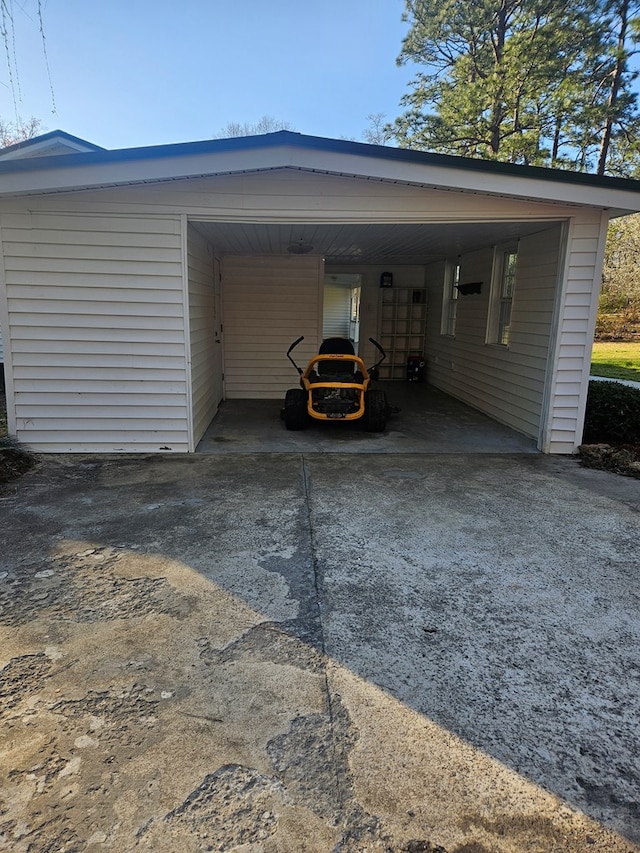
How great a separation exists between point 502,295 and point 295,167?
394 centimetres

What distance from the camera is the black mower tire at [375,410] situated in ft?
20.6

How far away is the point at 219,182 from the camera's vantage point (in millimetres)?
4902

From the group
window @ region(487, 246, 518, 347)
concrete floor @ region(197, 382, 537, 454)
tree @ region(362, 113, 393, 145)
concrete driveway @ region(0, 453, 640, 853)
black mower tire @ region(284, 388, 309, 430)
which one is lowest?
concrete driveway @ region(0, 453, 640, 853)

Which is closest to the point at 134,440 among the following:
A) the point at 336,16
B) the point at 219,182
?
the point at 219,182

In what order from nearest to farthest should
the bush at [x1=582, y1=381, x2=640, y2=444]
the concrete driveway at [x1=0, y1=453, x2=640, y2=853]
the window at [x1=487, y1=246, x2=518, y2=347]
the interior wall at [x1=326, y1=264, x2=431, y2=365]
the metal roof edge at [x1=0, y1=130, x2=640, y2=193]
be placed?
the concrete driveway at [x1=0, y1=453, x2=640, y2=853] → the metal roof edge at [x1=0, y1=130, x2=640, y2=193] → the bush at [x1=582, y1=381, x2=640, y2=444] → the window at [x1=487, y1=246, x2=518, y2=347] → the interior wall at [x1=326, y1=264, x2=431, y2=365]

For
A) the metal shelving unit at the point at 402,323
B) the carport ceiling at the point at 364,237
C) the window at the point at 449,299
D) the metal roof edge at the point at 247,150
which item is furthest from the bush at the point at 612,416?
the metal shelving unit at the point at 402,323

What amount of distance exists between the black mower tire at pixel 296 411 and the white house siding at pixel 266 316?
241 cm

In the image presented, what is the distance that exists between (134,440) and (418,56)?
17030mm

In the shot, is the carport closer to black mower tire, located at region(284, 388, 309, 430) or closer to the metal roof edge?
the metal roof edge

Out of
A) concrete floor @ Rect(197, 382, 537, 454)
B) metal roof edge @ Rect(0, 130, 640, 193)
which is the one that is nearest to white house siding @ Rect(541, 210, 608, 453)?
concrete floor @ Rect(197, 382, 537, 454)

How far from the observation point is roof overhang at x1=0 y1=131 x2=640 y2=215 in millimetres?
4340

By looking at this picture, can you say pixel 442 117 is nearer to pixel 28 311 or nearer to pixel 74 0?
pixel 74 0

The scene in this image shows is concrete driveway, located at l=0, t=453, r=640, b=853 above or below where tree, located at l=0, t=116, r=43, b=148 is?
below

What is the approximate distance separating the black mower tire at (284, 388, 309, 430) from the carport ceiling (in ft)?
6.54
